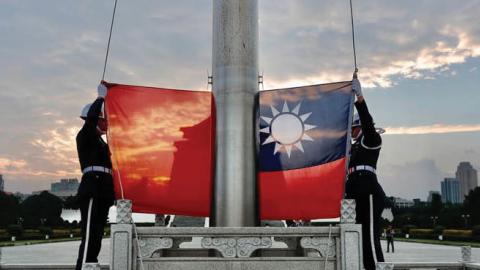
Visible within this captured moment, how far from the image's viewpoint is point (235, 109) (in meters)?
6.89

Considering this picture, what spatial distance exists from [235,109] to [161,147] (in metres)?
1.27

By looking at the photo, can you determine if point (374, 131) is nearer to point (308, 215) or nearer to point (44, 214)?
point (308, 215)

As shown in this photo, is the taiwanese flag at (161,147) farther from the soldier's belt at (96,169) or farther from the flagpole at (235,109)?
the flagpole at (235,109)

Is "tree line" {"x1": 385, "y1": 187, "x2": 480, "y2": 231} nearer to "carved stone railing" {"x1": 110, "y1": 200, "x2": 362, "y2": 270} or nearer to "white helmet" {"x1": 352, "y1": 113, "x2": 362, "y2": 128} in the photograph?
"white helmet" {"x1": 352, "y1": 113, "x2": 362, "y2": 128}

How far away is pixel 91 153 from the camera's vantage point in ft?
22.6

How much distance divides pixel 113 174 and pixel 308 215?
280cm

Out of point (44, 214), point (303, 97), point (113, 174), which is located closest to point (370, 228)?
point (303, 97)

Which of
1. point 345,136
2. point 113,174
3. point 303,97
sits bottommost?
point 113,174

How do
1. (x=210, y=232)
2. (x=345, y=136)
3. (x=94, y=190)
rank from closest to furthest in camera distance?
1. (x=210, y=232)
2. (x=94, y=190)
3. (x=345, y=136)

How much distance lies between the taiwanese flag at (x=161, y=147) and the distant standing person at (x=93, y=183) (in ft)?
0.66

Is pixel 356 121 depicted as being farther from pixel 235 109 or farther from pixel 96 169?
pixel 96 169

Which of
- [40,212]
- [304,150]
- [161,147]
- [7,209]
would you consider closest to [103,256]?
[161,147]

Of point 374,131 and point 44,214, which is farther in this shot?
point 44,214

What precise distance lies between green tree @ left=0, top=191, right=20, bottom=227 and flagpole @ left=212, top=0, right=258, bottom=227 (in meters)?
43.7
